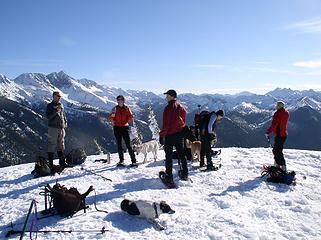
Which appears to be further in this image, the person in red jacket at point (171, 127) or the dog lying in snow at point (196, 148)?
the dog lying in snow at point (196, 148)

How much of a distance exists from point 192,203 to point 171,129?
2.67 meters

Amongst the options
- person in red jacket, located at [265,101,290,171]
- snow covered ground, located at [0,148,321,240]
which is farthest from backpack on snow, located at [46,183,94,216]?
person in red jacket, located at [265,101,290,171]

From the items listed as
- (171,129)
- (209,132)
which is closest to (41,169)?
(171,129)

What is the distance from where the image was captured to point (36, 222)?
30.7 feet

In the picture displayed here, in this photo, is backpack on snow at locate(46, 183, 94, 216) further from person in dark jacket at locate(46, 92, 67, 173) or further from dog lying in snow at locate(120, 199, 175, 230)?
person in dark jacket at locate(46, 92, 67, 173)

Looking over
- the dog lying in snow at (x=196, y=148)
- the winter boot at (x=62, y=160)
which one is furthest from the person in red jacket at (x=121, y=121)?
the dog lying in snow at (x=196, y=148)

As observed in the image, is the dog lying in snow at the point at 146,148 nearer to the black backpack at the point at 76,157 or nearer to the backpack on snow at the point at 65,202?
the black backpack at the point at 76,157

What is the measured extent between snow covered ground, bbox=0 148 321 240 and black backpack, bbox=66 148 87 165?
58 centimetres

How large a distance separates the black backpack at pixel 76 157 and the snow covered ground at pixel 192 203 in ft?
1.89

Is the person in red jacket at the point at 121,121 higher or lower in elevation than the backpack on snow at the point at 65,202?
higher

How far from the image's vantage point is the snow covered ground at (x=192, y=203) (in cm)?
932

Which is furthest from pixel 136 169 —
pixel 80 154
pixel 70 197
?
pixel 70 197

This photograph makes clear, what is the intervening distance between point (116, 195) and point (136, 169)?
3873mm

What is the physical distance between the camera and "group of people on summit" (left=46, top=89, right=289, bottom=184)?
42.1 feet
